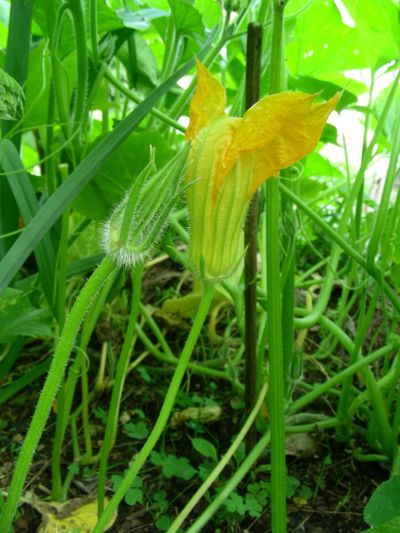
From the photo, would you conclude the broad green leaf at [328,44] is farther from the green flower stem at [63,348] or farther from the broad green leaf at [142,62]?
the green flower stem at [63,348]

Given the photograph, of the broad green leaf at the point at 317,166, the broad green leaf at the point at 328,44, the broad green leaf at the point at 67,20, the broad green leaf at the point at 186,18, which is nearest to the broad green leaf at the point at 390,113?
the broad green leaf at the point at 328,44

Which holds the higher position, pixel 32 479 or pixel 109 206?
pixel 109 206

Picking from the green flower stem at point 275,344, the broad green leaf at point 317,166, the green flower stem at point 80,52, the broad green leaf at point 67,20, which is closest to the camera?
the green flower stem at point 275,344

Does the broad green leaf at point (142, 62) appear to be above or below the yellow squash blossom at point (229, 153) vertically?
above

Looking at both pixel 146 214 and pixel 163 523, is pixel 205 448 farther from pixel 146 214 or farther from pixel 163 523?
pixel 146 214

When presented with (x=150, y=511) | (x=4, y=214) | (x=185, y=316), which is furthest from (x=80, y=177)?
(x=185, y=316)

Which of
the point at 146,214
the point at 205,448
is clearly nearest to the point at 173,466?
the point at 205,448

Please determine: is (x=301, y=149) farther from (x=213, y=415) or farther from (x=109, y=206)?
(x=213, y=415)
